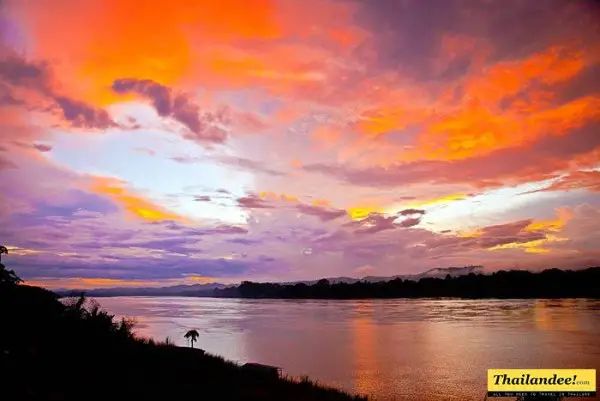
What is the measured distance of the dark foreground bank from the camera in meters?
10.1

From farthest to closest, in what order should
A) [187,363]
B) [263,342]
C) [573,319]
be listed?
[573,319], [263,342], [187,363]

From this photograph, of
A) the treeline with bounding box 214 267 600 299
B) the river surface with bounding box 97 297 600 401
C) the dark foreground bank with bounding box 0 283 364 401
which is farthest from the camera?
the treeline with bounding box 214 267 600 299

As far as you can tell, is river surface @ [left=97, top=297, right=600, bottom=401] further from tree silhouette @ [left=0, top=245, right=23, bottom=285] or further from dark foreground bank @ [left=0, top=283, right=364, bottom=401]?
tree silhouette @ [left=0, top=245, right=23, bottom=285]

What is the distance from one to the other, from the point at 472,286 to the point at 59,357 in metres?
163

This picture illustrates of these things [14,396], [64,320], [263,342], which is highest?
[64,320]

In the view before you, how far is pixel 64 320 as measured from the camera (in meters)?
14.8

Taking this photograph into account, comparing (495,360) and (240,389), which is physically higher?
(240,389)

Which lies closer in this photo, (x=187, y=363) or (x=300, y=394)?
(x=300, y=394)

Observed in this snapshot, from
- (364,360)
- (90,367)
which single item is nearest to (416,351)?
(364,360)

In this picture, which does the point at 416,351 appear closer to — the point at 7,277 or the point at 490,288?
the point at 7,277

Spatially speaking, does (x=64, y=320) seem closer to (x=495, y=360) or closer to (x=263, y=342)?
(x=495, y=360)

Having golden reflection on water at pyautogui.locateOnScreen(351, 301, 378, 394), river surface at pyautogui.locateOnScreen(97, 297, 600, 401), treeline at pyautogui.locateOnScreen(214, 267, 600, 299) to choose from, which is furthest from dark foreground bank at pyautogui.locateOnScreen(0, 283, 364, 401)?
treeline at pyautogui.locateOnScreen(214, 267, 600, 299)

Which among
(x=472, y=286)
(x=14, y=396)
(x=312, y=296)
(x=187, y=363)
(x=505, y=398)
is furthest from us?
(x=312, y=296)

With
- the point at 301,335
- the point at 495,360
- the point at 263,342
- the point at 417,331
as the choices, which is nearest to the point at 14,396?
the point at 495,360
